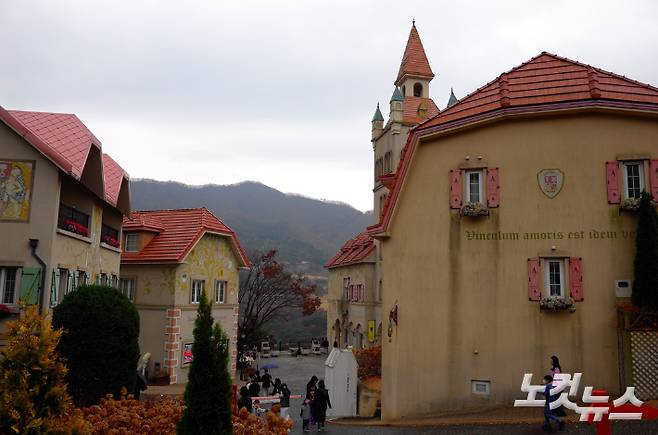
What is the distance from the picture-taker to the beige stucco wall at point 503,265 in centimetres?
1675

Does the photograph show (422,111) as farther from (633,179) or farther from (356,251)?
(633,179)

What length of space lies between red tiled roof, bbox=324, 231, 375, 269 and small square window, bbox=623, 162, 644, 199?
2602 centimetres

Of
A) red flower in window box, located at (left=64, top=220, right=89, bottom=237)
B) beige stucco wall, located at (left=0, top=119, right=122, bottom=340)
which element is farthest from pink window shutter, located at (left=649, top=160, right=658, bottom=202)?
red flower in window box, located at (left=64, top=220, right=89, bottom=237)

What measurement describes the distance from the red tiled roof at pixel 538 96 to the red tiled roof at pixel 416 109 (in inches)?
948

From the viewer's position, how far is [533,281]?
17047mm

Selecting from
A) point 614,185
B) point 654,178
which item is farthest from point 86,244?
point 654,178

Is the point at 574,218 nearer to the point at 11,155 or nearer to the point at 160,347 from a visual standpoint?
the point at 11,155

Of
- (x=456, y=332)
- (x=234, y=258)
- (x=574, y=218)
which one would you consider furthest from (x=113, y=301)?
(x=234, y=258)

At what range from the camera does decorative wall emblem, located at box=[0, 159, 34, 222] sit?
1742 cm

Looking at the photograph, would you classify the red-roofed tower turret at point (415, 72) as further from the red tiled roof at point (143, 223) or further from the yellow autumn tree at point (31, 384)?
the yellow autumn tree at point (31, 384)

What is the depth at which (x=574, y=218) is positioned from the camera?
674 inches

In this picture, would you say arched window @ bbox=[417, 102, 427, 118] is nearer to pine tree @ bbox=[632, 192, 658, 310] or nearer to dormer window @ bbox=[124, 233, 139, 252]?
dormer window @ bbox=[124, 233, 139, 252]

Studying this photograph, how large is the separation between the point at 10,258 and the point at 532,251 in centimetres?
1533

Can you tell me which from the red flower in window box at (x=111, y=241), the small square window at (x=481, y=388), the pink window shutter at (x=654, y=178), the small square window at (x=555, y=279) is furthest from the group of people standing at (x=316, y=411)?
the red flower in window box at (x=111, y=241)
